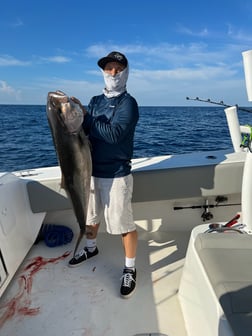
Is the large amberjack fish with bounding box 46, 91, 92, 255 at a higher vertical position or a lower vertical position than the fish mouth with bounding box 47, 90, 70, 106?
lower

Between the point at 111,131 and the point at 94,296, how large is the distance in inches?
51.4

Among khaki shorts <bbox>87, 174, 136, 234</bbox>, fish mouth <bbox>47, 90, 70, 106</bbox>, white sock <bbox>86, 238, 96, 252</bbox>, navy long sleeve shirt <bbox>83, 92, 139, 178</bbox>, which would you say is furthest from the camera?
white sock <bbox>86, 238, 96, 252</bbox>

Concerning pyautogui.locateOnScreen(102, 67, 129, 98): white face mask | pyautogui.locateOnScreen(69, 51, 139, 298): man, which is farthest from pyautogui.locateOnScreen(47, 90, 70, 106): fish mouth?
pyautogui.locateOnScreen(102, 67, 129, 98): white face mask

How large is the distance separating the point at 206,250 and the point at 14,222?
1.60 metres

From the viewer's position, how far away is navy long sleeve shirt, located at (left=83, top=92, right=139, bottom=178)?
6.47 feet

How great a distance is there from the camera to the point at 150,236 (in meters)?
3.11

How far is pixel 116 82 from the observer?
6.79 feet

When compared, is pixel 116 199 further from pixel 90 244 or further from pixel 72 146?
pixel 90 244

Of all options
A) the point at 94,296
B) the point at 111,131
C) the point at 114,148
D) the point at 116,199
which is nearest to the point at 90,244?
the point at 94,296

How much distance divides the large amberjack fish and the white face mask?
32 cm

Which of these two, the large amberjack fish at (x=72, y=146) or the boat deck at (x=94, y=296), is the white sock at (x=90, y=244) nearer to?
the boat deck at (x=94, y=296)

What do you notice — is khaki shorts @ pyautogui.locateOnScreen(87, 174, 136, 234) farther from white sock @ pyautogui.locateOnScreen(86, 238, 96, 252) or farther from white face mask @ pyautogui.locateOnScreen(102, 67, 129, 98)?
white face mask @ pyautogui.locateOnScreen(102, 67, 129, 98)

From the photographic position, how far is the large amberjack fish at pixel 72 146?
1865 mm

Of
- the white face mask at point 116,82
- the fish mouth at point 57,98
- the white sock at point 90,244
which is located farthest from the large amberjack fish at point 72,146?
the white sock at point 90,244
